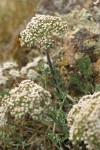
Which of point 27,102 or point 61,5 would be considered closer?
point 27,102

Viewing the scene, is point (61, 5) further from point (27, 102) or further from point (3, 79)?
point (27, 102)

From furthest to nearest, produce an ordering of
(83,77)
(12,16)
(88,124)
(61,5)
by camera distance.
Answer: (12,16), (61,5), (83,77), (88,124)

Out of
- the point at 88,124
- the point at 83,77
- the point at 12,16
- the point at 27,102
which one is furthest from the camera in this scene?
the point at 12,16

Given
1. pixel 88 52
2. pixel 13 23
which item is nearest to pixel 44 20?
pixel 88 52

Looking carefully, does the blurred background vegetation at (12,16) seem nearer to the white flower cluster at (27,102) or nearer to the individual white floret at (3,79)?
the individual white floret at (3,79)

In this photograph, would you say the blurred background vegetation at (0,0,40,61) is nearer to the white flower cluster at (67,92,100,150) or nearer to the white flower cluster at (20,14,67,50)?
the white flower cluster at (20,14,67,50)

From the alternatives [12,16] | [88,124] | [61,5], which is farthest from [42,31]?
[12,16]

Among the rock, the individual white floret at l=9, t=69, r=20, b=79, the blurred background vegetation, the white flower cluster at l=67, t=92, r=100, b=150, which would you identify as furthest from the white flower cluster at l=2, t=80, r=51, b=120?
the blurred background vegetation

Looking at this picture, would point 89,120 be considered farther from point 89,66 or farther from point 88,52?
point 88,52
